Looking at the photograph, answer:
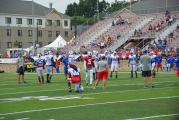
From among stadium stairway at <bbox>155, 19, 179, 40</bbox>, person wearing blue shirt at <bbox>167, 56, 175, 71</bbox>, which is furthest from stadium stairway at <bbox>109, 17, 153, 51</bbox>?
person wearing blue shirt at <bbox>167, 56, 175, 71</bbox>

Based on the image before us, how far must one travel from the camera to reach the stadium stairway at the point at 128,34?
142ft

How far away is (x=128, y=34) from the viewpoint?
44.2 m

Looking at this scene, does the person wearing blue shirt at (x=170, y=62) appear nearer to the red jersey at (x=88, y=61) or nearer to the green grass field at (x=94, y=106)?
the red jersey at (x=88, y=61)

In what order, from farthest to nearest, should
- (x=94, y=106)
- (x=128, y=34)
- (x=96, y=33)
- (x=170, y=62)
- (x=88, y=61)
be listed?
(x=96, y=33), (x=128, y=34), (x=170, y=62), (x=88, y=61), (x=94, y=106)

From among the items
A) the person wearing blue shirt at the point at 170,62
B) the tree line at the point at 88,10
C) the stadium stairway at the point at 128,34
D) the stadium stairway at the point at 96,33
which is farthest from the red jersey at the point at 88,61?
the tree line at the point at 88,10

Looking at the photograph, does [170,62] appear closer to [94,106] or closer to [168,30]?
[168,30]

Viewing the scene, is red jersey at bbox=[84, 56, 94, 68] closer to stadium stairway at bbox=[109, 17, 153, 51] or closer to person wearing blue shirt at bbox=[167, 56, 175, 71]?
person wearing blue shirt at bbox=[167, 56, 175, 71]

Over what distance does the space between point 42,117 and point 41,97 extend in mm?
4463

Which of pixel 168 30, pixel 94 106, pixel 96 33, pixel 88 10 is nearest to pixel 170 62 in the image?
pixel 168 30

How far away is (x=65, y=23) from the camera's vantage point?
70.9 m

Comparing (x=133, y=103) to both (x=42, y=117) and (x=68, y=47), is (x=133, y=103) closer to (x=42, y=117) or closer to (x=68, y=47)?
(x=42, y=117)

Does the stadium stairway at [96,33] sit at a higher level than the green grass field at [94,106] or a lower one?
higher

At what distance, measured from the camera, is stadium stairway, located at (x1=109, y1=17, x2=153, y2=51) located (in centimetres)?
4336

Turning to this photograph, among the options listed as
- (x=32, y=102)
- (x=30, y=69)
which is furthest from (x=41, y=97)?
(x=30, y=69)
